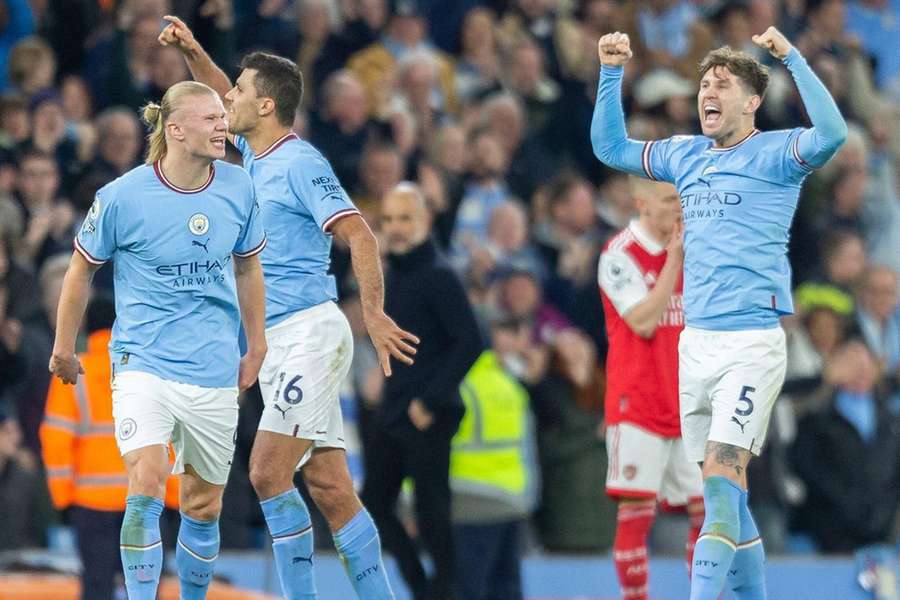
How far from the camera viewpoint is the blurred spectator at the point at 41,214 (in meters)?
12.5

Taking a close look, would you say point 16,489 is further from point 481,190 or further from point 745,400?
point 745,400

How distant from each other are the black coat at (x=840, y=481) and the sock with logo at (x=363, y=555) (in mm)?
5973

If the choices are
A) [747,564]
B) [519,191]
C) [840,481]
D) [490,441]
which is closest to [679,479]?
[747,564]

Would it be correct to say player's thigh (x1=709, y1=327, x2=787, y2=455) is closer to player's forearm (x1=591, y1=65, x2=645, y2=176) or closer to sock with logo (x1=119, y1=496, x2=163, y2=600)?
player's forearm (x1=591, y1=65, x2=645, y2=176)

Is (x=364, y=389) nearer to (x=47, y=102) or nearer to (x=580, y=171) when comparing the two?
(x=47, y=102)

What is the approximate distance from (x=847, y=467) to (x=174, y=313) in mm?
7100

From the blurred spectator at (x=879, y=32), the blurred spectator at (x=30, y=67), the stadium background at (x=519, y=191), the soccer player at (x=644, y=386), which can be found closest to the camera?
the soccer player at (x=644, y=386)

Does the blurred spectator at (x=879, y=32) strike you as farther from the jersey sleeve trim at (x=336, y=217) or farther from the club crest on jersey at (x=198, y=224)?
the club crest on jersey at (x=198, y=224)

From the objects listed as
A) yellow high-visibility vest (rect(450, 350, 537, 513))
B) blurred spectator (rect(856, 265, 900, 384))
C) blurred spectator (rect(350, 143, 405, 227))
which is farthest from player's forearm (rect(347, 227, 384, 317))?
blurred spectator (rect(856, 265, 900, 384))

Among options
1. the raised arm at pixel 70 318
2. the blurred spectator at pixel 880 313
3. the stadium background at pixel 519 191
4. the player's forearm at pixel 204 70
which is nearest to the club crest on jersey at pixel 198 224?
the raised arm at pixel 70 318

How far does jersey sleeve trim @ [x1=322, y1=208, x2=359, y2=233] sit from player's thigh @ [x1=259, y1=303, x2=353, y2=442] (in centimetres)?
46

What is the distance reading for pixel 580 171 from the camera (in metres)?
16.1

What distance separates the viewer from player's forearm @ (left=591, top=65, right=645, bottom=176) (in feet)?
29.7

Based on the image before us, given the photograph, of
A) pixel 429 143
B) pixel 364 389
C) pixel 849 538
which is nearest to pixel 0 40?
pixel 429 143
